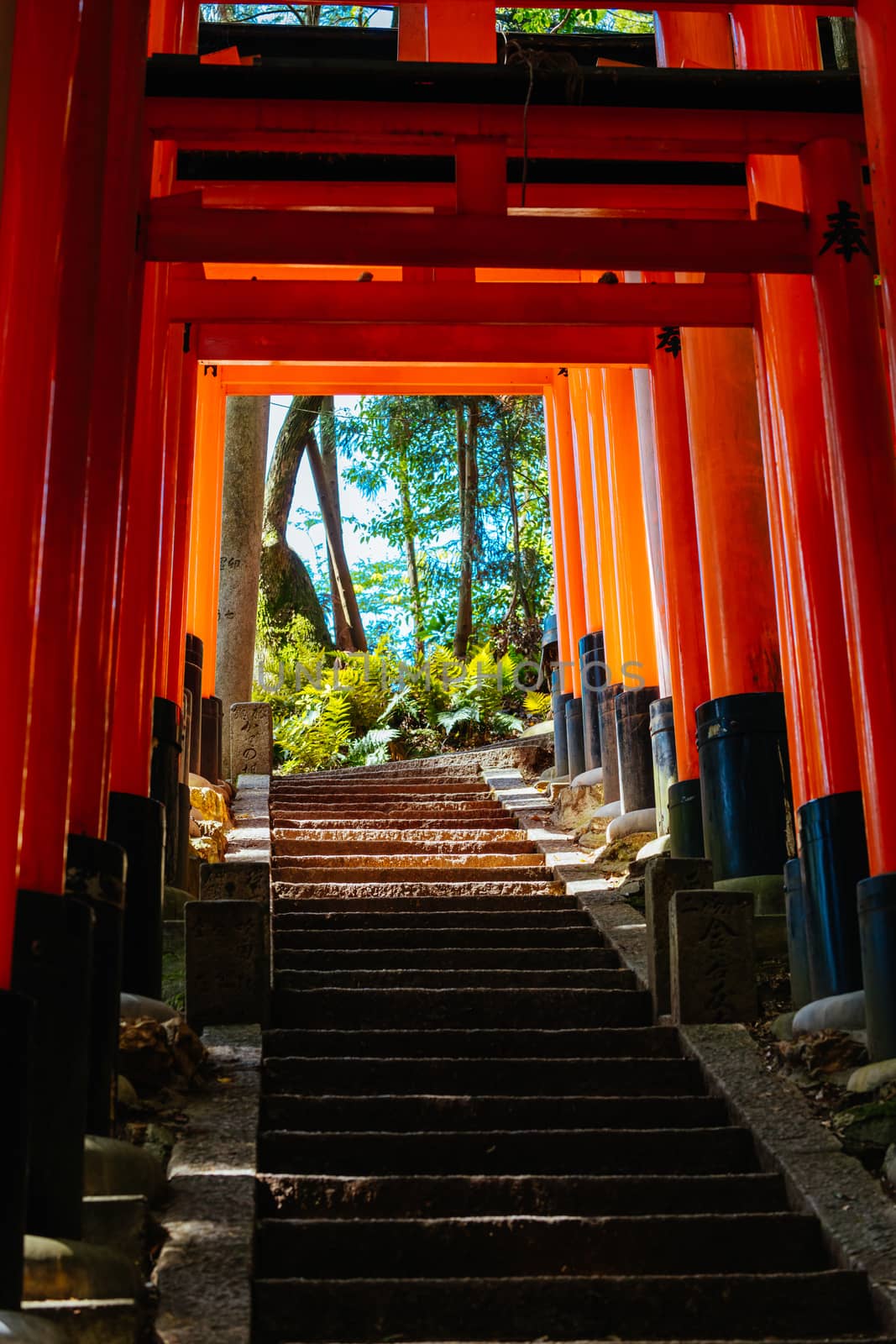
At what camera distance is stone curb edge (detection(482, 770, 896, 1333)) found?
4.34 meters

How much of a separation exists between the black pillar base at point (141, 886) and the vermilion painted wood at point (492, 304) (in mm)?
2995

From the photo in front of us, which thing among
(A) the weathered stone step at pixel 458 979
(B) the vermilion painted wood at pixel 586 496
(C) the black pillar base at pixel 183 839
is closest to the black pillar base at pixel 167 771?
(C) the black pillar base at pixel 183 839

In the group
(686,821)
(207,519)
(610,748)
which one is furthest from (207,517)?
(686,821)

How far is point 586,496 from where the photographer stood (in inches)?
540

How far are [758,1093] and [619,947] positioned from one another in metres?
1.94

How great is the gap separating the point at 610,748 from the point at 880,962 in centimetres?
579

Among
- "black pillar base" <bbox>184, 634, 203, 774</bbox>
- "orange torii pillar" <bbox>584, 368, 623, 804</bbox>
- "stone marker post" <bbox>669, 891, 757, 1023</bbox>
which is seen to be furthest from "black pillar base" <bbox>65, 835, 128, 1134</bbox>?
"orange torii pillar" <bbox>584, 368, 623, 804</bbox>

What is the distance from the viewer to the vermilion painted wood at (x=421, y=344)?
9609 mm

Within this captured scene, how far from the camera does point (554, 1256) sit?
4.52m

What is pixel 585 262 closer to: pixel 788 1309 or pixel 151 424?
pixel 151 424

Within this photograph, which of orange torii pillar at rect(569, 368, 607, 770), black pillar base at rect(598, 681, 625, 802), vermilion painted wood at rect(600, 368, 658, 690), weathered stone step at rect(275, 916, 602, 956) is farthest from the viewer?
orange torii pillar at rect(569, 368, 607, 770)

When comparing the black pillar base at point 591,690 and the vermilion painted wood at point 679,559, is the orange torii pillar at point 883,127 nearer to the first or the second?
the vermilion painted wood at point 679,559

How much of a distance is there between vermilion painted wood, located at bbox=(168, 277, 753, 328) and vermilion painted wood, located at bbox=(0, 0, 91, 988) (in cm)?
366

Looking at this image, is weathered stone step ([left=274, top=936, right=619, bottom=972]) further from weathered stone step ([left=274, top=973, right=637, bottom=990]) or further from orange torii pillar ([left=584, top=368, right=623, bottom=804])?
orange torii pillar ([left=584, top=368, right=623, bottom=804])
